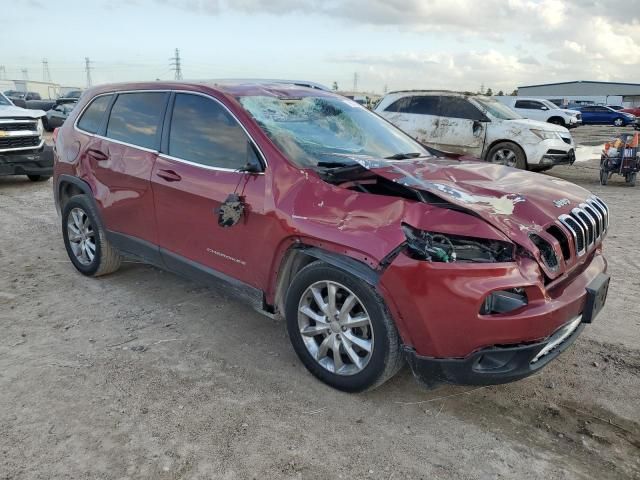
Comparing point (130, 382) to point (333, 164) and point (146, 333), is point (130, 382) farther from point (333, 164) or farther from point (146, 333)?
point (333, 164)

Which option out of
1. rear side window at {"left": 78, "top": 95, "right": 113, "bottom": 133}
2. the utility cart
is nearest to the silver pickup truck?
rear side window at {"left": 78, "top": 95, "right": 113, "bottom": 133}

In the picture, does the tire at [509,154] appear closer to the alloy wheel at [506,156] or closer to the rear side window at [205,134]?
the alloy wheel at [506,156]

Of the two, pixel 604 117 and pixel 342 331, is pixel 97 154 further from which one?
pixel 604 117

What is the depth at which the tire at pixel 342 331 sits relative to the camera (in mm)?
2875

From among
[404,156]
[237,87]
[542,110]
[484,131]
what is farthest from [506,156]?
[542,110]

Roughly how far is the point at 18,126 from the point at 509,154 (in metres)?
9.71

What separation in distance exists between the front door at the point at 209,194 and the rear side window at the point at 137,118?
0.69ft

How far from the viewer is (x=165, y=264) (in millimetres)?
4211

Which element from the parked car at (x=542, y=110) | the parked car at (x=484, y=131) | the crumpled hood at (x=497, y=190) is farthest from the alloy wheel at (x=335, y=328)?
the parked car at (x=542, y=110)

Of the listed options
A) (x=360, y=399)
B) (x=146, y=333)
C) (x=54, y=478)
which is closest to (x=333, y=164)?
(x=360, y=399)

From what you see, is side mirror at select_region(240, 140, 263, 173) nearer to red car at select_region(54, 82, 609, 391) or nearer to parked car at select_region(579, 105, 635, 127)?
red car at select_region(54, 82, 609, 391)

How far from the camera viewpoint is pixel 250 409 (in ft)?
10.0

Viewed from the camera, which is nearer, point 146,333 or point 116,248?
point 146,333

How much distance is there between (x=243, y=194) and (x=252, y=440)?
1510mm
